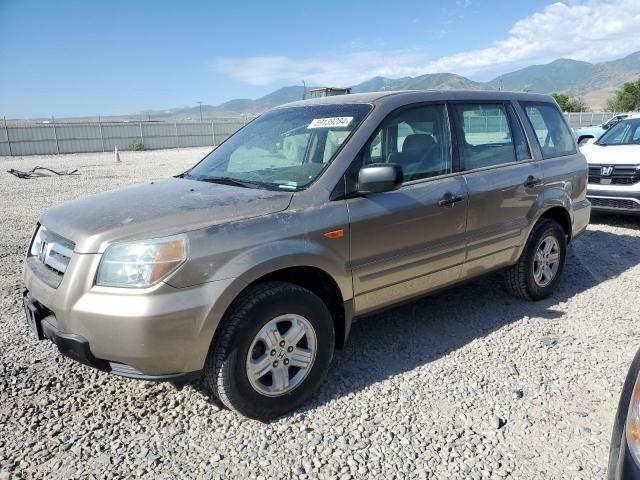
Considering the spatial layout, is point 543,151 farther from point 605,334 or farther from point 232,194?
point 232,194

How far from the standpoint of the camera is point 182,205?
2.81 meters

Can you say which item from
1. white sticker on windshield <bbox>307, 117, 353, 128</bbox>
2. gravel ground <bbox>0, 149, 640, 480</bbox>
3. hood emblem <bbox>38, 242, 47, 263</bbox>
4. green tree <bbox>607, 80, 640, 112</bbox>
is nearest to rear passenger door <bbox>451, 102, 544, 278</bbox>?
gravel ground <bbox>0, 149, 640, 480</bbox>

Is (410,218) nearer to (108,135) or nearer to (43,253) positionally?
(43,253)

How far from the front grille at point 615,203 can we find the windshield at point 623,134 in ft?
4.70

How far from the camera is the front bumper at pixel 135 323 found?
2396 mm

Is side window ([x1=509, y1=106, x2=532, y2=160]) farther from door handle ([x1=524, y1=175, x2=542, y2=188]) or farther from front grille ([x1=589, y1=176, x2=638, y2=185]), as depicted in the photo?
front grille ([x1=589, y1=176, x2=638, y2=185])

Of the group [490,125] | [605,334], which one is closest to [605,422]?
[605,334]

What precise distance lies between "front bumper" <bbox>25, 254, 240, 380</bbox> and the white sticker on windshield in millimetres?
Answer: 1445

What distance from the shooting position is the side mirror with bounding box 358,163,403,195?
9.66ft

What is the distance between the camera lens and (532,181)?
4.30 meters

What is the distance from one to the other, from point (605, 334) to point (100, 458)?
12.1ft

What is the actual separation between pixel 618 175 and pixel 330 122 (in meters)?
5.99

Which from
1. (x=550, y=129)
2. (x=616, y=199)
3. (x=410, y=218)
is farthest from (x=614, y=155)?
(x=410, y=218)

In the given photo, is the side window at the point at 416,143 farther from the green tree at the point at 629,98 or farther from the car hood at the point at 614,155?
the green tree at the point at 629,98
